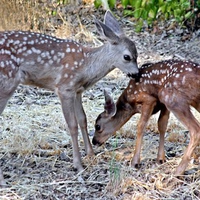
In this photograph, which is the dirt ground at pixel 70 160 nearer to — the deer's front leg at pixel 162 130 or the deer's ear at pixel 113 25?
the deer's front leg at pixel 162 130

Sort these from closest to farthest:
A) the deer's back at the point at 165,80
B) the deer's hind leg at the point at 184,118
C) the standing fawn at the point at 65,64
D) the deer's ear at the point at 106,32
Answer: the deer's hind leg at the point at 184,118
the deer's back at the point at 165,80
the standing fawn at the point at 65,64
the deer's ear at the point at 106,32

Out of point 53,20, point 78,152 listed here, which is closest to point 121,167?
point 78,152

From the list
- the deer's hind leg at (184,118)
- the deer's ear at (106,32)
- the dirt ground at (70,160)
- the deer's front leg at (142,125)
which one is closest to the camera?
the dirt ground at (70,160)

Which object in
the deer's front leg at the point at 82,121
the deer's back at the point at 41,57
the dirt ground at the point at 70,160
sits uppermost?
the deer's back at the point at 41,57

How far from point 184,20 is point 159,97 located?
551 cm

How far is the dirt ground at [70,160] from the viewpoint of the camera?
214 inches

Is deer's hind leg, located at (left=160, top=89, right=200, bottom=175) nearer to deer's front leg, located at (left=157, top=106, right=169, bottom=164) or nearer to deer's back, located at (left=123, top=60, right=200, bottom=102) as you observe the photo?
deer's back, located at (left=123, top=60, right=200, bottom=102)

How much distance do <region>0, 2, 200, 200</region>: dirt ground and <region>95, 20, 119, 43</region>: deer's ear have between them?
111 centimetres

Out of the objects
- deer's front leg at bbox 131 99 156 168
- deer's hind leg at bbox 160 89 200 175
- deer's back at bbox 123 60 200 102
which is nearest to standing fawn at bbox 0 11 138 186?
deer's back at bbox 123 60 200 102

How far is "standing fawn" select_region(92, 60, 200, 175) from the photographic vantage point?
5586 mm

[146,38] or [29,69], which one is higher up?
[29,69]

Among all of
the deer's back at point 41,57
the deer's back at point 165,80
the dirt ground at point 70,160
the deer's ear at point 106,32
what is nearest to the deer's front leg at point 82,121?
the dirt ground at point 70,160

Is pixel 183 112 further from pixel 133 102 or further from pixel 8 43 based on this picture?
pixel 8 43

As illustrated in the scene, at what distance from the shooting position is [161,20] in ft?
39.3
